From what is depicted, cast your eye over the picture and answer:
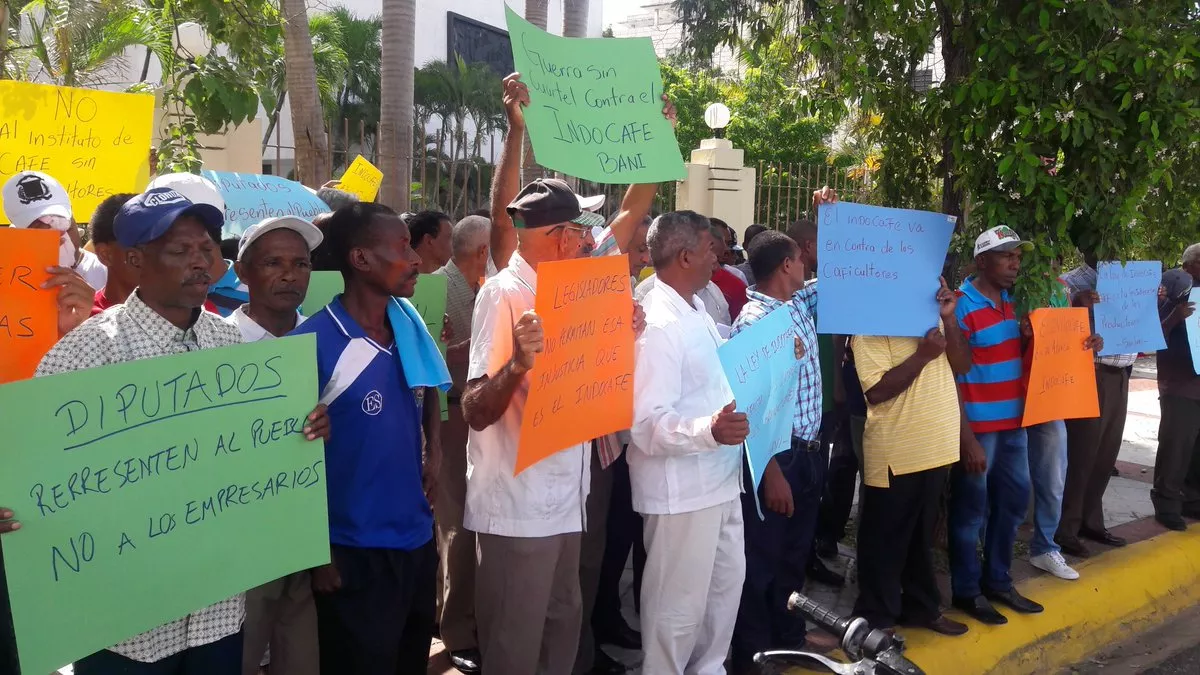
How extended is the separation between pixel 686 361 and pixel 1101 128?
267cm

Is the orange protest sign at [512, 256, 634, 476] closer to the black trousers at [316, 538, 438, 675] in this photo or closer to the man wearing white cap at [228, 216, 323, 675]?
the black trousers at [316, 538, 438, 675]

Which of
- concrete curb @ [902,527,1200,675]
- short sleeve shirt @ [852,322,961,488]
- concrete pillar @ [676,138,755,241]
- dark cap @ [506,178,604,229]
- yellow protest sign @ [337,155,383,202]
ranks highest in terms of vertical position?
concrete pillar @ [676,138,755,241]

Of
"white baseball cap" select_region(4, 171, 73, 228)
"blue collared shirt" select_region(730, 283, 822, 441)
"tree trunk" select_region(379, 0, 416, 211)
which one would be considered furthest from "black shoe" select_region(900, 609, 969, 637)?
"tree trunk" select_region(379, 0, 416, 211)

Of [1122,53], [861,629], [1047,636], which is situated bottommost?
[1047,636]

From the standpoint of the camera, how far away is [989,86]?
4.78 meters

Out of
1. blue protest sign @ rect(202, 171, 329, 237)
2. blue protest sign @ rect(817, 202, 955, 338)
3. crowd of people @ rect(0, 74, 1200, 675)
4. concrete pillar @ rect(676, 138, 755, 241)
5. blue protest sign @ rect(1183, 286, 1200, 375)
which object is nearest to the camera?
crowd of people @ rect(0, 74, 1200, 675)

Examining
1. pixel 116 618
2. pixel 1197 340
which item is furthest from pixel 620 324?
pixel 1197 340

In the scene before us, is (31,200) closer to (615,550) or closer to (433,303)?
(433,303)

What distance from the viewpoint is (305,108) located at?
761 centimetres

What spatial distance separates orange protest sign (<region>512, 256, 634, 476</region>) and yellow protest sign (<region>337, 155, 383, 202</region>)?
115 inches

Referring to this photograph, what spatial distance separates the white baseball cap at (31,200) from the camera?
324 centimetres

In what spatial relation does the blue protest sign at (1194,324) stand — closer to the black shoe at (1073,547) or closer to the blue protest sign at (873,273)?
the black shoe at (1073,547)

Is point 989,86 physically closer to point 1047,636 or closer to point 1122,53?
point 1122,53

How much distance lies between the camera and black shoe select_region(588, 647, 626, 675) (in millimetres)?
3945
